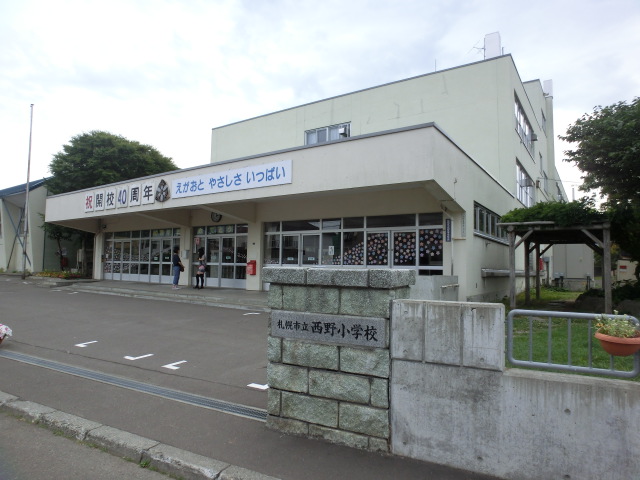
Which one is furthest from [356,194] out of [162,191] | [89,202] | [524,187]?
[89,202]

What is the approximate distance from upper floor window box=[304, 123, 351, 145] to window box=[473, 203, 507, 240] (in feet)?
27.6

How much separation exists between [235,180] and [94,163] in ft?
57.8

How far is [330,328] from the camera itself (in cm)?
387

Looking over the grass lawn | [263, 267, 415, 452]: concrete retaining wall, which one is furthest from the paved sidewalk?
the grass lawn

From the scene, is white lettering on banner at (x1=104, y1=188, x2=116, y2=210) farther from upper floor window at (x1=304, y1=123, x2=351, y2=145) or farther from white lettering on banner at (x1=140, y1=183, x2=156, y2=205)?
upper floor window at (x1=304, y1=123, x2=351, y2=145)

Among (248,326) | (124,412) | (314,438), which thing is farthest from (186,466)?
(248,326)

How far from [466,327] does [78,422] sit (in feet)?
13.0

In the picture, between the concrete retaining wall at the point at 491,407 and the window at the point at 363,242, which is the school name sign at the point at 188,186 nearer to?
the window at the point at 363,242

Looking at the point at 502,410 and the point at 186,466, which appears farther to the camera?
the point at 186,466

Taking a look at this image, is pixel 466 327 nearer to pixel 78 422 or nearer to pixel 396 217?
pixel 78 422

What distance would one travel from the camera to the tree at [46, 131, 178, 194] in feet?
87.7

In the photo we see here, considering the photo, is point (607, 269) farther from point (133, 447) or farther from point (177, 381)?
point (133, 447)

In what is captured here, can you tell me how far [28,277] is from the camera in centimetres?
2462

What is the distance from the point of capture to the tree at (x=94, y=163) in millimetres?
26719
